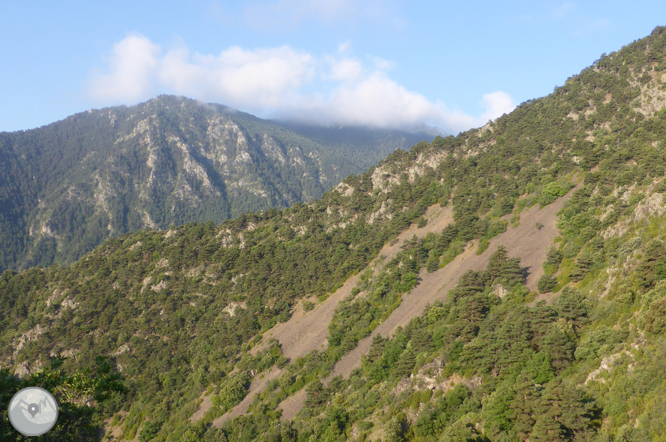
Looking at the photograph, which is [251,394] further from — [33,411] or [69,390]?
[33,411]

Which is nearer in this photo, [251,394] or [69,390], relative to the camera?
[69,390]

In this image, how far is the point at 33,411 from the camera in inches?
698

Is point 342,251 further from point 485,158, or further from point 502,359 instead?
point 502,359

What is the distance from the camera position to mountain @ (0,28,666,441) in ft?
118

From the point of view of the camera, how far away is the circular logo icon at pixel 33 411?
1736 centimetres

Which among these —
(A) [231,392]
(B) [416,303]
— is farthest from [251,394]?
(B) [416,303]

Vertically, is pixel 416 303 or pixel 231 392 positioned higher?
pixel 416 303

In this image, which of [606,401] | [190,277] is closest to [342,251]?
[190,277]

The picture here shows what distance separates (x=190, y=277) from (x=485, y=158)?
305ft

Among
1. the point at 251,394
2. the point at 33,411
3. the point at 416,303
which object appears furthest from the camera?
the point at 416,303

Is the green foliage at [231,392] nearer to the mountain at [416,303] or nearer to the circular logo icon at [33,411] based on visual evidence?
the mountain at [416,303]

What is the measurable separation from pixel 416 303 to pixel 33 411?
65415mm

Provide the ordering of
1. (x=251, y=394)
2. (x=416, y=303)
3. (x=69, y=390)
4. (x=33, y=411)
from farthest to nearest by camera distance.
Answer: (x=416, y=303)
(x=251, y=394)
(x=69, y=390)
(x=33, y=411)

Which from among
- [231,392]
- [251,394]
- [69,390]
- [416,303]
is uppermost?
[69,390]
